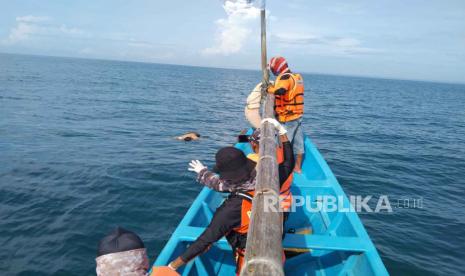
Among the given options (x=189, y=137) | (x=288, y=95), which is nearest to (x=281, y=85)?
(x=288, y=95)

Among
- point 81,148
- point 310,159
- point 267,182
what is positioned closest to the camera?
point 267,182

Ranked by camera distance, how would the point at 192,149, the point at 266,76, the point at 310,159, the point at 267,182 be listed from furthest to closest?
the point at 192,149 → the point at 310,159 → the point at 266,76 → the point at 267,182

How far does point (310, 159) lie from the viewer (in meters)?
9.71

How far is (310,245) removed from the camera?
179 inches

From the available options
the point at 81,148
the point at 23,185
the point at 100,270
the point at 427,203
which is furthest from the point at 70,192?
the point at 427,203

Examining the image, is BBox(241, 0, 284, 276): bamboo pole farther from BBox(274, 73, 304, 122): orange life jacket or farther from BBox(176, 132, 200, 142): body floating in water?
BBox(176, 132, 200, 142): body floating in water

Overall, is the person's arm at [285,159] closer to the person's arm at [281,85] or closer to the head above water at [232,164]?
the head above water at [232,164]

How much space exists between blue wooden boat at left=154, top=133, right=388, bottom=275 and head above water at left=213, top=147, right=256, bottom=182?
173cm

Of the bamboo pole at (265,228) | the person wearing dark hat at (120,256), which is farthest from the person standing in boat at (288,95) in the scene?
the person wearing dark hat at (120,256)

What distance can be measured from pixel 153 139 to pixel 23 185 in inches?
352

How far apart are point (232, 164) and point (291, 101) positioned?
4545 mm

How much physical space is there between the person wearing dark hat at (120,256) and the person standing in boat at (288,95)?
5223 mm

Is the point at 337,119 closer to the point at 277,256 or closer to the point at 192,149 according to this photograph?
the point at 192,149

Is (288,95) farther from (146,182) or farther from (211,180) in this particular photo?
(146,182)
